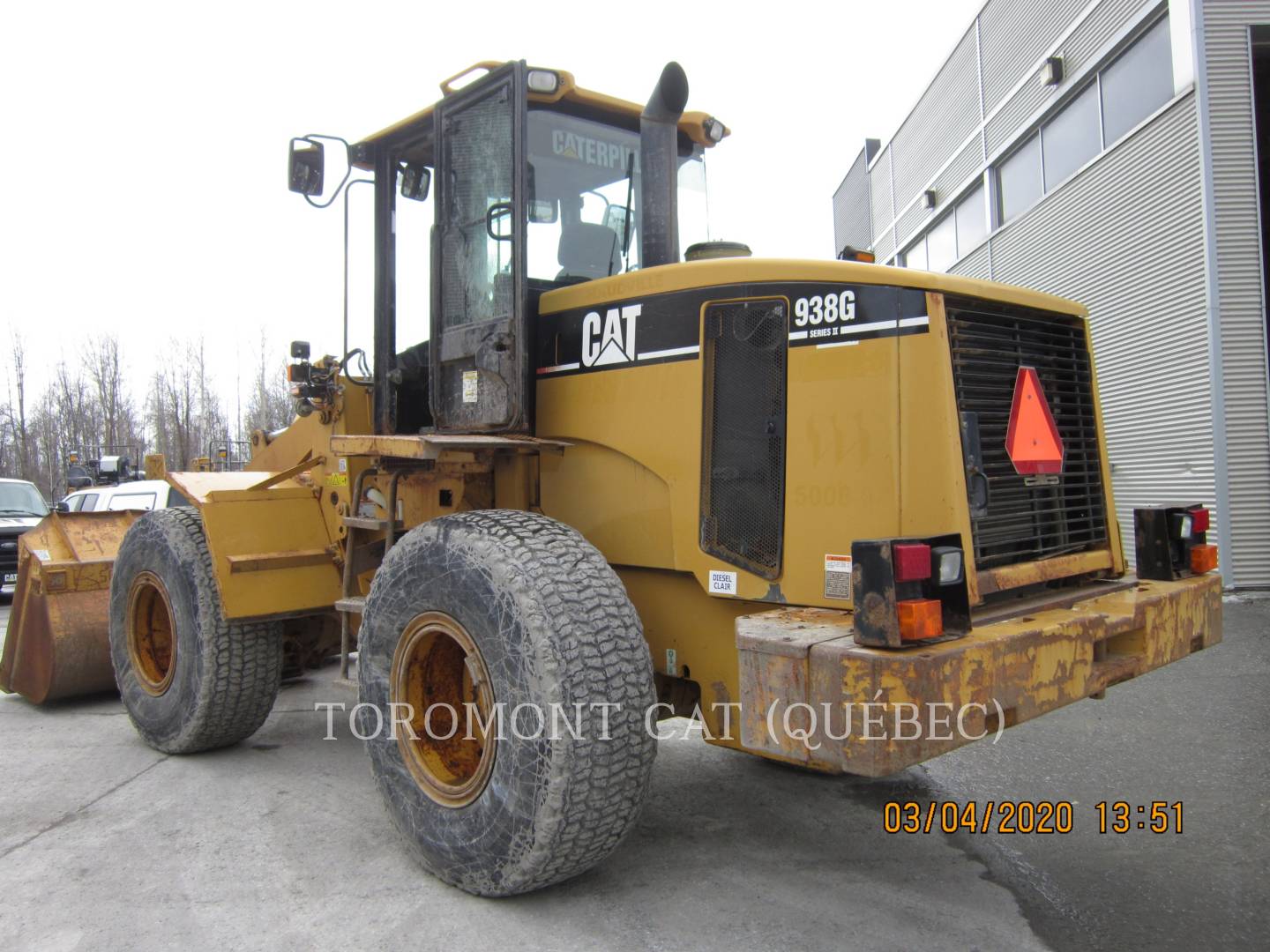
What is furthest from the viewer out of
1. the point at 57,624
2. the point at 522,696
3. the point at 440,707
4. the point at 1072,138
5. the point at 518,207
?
the point at 1072,138

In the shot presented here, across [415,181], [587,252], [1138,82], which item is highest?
[1138,82]

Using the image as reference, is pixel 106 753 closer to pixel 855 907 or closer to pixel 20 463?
pixel 855 907

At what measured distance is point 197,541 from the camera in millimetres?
5137

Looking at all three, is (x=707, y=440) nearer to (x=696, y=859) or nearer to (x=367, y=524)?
(x=696, y=859)

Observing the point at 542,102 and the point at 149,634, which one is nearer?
the point at 542,102

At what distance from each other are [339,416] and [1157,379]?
959 centimetres

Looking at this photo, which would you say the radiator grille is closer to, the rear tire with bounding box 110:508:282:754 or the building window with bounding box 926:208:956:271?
the rear tire with bounding box 110:508:282:754

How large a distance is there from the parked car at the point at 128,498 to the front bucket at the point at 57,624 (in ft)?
14.0

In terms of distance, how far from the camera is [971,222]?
1667 centimetres

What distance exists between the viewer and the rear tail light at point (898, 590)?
2719 mm

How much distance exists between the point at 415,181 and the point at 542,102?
38.6 inches

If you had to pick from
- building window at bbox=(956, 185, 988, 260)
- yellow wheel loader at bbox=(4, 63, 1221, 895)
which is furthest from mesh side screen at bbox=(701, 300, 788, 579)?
building window at bbox=(956, 185, 988, 260)

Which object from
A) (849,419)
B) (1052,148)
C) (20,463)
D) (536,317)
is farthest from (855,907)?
(20,463)
